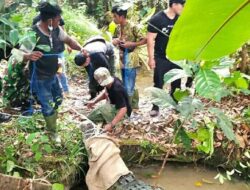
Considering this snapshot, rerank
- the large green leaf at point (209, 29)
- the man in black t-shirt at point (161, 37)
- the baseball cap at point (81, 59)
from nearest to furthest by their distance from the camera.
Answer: the large green leaf at point (209, 29), the man in black t-shirt at point (161, 37), the baseball cap at point (81, 59)

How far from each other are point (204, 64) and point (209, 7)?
9.19 ft

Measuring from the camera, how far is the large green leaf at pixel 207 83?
12.6 ft

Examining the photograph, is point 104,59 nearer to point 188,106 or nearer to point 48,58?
point 48,58

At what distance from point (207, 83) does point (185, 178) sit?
138 cm

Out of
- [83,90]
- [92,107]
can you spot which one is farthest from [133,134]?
[83,90]

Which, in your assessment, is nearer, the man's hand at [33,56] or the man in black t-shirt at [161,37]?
the man's hand at [33,56]

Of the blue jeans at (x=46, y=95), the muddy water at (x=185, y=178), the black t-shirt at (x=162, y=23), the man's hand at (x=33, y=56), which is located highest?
the black t-shirt at (x=162, y=23)

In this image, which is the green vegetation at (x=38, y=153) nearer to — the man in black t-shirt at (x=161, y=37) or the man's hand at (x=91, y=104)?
the man's hand at (x=91, y=104)

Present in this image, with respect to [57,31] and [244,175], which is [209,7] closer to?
[57,31]

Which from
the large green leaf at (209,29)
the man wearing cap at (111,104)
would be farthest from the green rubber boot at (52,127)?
the large green leaf at (209,29)

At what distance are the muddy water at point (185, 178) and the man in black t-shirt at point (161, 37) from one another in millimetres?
938

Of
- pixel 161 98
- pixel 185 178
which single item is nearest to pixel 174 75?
pixel 161 98

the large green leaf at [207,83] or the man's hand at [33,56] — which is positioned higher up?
the man's hand at [33,56]

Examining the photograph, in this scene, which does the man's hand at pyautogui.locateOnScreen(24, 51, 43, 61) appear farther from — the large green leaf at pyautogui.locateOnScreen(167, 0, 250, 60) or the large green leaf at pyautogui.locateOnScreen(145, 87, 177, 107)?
the large green leaf at pyautogui.locateOnScreen(167, 0, 250, 60)
